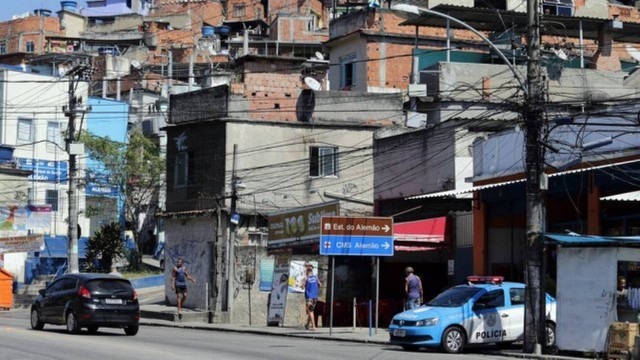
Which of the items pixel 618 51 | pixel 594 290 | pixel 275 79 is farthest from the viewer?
pixel 618 51

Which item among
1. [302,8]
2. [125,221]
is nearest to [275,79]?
[125,221]

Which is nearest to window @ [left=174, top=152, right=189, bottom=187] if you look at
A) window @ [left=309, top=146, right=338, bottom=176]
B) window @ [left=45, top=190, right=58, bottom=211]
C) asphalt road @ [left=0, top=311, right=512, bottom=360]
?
window @ [left=309, top=146, right=338, bottom=176]

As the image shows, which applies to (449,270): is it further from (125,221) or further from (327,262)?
(125,221)

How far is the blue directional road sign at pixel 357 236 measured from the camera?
30.8 metres

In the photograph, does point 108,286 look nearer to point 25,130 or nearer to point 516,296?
point 516,296

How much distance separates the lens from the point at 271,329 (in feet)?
114

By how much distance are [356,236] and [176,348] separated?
8549 mm

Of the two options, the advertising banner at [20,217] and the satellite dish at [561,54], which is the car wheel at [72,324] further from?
the advertising banner at [20,217]

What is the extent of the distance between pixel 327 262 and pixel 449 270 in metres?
5.28

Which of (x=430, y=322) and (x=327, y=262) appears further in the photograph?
(x=327, y=262)

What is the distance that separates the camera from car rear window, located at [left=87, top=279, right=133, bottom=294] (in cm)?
2850

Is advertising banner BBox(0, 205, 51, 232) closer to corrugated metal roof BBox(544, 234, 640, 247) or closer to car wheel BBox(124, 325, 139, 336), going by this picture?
car wheel BBox(124, 325, 139, 336)

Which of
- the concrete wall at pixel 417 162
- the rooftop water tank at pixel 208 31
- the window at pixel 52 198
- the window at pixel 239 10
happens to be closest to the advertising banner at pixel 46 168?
the window at pixel 52 198

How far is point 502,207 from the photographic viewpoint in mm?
33781
